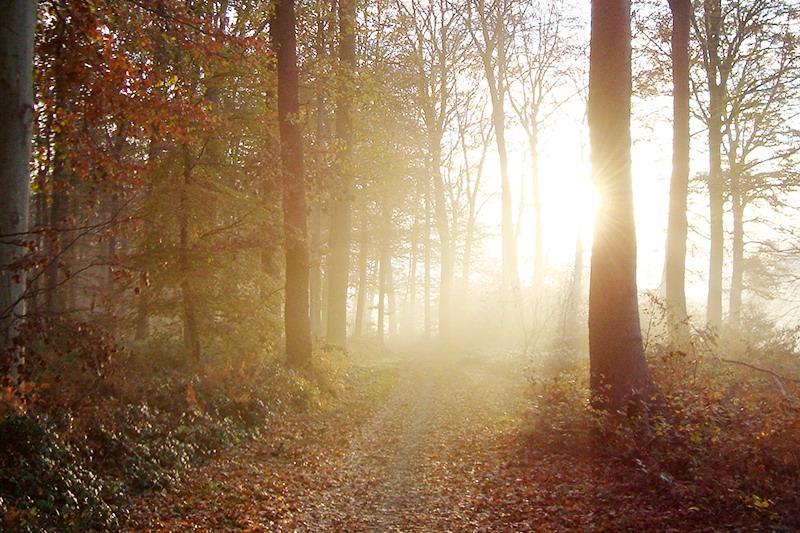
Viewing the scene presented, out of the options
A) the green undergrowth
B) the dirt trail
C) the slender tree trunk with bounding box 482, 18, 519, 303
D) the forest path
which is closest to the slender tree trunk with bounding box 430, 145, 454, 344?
the slender tree trunk with bounding box 482, 18, 519, 303

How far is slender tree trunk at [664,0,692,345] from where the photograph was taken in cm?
1442

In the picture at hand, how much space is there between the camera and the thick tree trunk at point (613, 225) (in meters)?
8.66

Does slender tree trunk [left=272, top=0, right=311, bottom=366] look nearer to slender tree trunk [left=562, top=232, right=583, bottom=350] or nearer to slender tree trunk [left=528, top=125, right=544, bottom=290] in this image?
slender tree trunk [left=562, top=232, right=583, bottom=350]

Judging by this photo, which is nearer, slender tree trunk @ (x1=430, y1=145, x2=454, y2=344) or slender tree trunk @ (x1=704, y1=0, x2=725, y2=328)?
slender tree trunk @ (x1=704, y1=0, x2=725, y2=328)

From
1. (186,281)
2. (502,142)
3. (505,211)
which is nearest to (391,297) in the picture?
(505,211)

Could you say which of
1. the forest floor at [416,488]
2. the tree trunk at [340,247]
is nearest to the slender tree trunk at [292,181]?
the forest floor at [416,488]

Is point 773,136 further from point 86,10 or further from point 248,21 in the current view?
point 86,10

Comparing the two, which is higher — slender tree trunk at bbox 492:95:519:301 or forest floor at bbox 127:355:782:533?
slender tree trunk at bbox 492:95:519:301

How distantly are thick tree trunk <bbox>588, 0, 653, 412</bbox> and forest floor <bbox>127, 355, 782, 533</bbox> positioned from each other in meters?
1.49

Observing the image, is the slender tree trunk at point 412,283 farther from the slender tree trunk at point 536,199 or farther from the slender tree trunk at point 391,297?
the slender tree trunk at point 536,199

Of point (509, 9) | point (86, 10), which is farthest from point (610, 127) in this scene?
point (509, 9)

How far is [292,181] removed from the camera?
13.1 metres

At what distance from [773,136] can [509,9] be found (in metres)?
11.3

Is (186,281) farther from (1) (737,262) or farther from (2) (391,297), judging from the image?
(2) (391,297)
